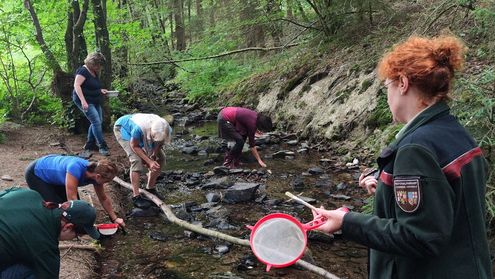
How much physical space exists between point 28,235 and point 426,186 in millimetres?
2380

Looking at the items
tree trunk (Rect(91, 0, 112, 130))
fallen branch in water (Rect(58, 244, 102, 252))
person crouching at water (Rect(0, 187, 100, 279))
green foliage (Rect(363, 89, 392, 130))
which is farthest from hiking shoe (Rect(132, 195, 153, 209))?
tree trunk (Rect(91, 0, 112, 130))

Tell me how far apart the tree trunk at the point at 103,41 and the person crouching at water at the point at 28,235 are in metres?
9.24

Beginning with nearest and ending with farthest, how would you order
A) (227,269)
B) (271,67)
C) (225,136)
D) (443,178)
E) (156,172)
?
(443,178)
(227,269)
(156,172)
(225,136)
(271,67)

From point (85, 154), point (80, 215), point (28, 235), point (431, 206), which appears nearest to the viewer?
point (431, 206)

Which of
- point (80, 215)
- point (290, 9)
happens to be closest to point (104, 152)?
point (80, 215)

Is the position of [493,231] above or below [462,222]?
below

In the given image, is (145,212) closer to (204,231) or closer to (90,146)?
(204,231)

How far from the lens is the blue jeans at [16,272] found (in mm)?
2754

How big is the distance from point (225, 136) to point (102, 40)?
17.6ft

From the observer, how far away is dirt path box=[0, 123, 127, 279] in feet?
15.4

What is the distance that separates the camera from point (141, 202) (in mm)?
7043

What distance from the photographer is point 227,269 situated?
505 centimetres

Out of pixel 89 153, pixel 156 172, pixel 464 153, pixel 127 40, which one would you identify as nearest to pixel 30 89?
pixel 127 40

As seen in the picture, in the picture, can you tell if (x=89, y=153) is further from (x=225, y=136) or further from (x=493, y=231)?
(x=493, y=231)
